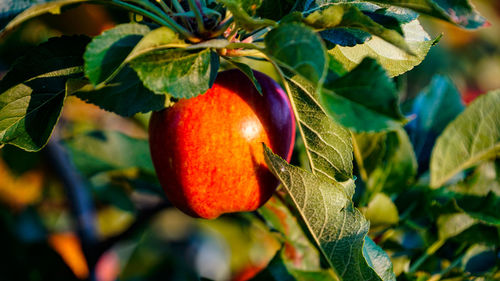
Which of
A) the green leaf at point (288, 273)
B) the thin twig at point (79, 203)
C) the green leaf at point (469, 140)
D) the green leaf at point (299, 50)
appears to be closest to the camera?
the green leaf at point (299, 50)

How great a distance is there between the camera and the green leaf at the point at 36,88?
496 mm

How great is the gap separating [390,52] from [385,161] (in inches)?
10.4

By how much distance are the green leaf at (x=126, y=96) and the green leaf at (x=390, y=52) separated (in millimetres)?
222

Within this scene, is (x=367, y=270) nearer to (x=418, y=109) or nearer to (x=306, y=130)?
(x=306, y=130)

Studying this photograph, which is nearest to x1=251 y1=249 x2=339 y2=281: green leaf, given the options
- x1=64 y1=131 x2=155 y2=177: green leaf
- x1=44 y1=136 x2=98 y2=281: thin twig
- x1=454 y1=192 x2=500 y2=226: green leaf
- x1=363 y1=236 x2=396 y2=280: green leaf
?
x1=363 y1=236 x2=396 y2=280: green leaf

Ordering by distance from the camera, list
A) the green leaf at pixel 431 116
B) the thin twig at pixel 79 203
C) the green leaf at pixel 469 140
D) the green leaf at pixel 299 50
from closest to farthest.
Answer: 1. the green leaf at pixel 299 50
2. the green leaf at pixel 469 140
3. the green leaf at pixel 431 116
4. the thin twig at pixel 79 203

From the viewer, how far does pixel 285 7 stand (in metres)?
0.50

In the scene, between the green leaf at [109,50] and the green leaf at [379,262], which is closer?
the green leaf at [109,50]

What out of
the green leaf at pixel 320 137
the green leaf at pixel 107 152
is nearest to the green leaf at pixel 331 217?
the green leaf at pixel 320 137

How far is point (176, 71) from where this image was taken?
1.43ft

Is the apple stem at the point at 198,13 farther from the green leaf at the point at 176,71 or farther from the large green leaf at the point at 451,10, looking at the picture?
the large green leaf at the point at 451,10

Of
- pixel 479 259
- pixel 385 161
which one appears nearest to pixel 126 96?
pixel 385 161

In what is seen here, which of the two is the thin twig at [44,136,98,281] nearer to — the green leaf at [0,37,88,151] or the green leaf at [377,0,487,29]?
the green leaf at [0,37,88,151]

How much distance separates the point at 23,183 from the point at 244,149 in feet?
3.68
